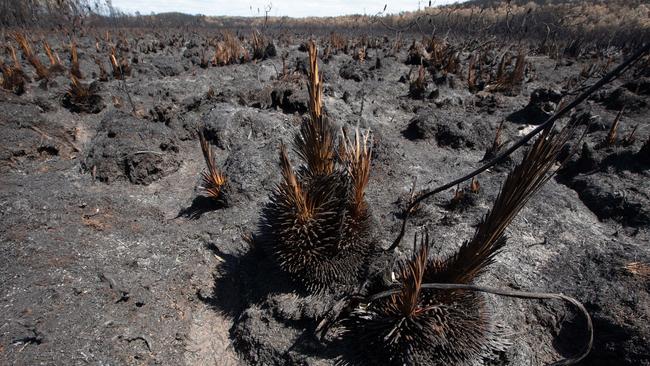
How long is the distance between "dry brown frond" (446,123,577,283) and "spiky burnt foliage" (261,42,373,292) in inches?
40.0

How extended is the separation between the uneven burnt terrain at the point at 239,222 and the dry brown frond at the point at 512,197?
0.14m

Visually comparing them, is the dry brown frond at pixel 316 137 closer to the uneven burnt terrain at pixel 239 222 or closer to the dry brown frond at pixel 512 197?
the uneven burnt terrain at pixel 239 222

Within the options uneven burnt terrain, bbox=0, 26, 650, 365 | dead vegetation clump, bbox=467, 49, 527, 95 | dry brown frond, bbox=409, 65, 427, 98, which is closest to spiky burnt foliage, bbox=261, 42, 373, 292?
uneven burnt terrain, bbox=0, 26, 650, 365

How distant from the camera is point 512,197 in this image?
1727 millimetres

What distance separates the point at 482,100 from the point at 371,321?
8.53m

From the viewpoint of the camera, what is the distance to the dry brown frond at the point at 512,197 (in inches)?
58.1

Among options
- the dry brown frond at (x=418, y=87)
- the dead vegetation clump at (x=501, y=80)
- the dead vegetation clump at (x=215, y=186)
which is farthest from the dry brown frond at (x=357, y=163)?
the dead vegetation clump at (x=501, y=80)

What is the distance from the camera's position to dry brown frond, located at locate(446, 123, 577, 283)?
4.84 ft

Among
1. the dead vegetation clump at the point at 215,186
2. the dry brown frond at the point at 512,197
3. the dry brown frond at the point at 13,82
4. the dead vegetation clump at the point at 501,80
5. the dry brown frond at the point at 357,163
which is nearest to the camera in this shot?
the dry brown frond at the point at 512,197

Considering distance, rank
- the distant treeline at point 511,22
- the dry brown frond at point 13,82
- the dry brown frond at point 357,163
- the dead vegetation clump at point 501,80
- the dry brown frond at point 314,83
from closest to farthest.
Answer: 1. the dry brown frond at point 314,83
2. the dry brown frond at point 357,163
3. the dry brown frond at point 13,82
4. the dead vegetation clump at point 501,80
5. the distant treeline at point 511,22

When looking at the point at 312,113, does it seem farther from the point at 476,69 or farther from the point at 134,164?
the point at 476,69

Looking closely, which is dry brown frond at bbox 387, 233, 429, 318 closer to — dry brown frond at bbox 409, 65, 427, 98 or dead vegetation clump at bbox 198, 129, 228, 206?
dead vegetation clump at bbox 198, 129, 228, 206

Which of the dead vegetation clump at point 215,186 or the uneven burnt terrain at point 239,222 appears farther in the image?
the dead vegetation clump at point 215,186

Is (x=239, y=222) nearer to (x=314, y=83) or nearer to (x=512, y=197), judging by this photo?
(x=314, y=83)
